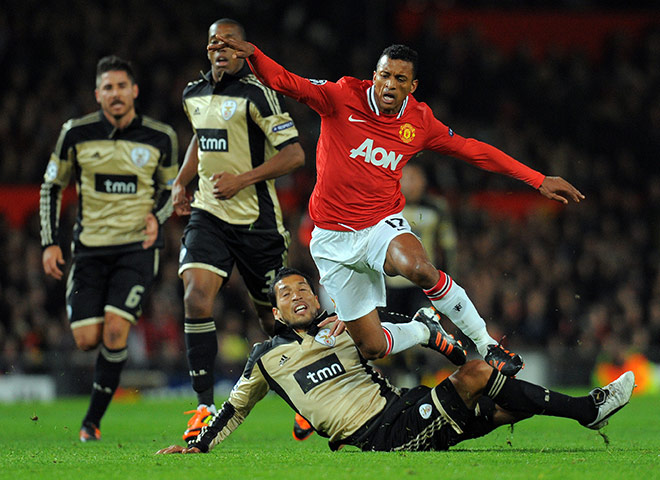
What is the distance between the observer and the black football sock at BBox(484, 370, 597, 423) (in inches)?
211

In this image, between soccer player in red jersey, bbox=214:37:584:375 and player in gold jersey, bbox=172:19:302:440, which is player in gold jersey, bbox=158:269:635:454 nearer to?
soccer player in red jersey, bbox=214:37:584:375

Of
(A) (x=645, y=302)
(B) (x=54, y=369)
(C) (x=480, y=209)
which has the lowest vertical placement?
(B) (x=54, y=369)

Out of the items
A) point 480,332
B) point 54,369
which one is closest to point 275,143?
point 480,332

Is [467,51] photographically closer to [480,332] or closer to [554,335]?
[554,335]

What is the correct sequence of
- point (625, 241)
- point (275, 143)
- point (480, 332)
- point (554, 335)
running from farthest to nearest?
point (625, 241)
point (554, 335)
point (275, 143)
point (480, 332)

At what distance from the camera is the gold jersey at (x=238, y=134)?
688 centimetres

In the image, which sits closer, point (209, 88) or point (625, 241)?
point (209, 88)

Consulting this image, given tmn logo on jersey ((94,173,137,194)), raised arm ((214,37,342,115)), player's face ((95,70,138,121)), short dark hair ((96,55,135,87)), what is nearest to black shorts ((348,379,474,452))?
raised arm ((214,37,342,115))

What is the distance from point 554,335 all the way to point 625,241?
2.90 metres

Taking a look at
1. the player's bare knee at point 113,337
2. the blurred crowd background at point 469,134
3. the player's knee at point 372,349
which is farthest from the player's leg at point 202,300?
the blurred crowd background at point 469,134

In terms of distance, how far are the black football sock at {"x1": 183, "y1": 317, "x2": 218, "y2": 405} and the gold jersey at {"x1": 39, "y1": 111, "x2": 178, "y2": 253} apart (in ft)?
3.95

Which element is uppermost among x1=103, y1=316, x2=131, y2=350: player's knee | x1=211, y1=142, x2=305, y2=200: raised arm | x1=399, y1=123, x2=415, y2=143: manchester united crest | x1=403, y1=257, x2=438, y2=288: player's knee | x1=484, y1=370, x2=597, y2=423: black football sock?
x1=399, y1=123, x2=415, y2=143: manchester united crest

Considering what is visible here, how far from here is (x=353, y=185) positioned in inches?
244

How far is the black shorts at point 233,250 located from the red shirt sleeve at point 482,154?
1.39m
